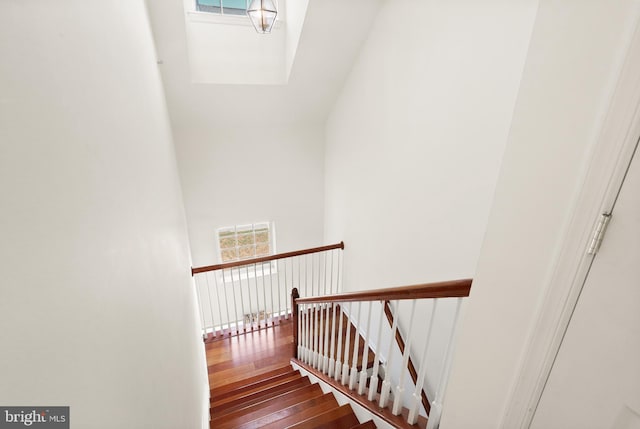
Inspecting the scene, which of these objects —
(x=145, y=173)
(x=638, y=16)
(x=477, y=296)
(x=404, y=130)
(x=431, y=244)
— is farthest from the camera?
(x=404, y=130)

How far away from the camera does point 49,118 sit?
49 centimetres

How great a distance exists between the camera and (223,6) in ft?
9.11

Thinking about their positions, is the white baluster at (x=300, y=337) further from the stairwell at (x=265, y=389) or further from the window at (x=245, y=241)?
the window at (x=245, y=241)

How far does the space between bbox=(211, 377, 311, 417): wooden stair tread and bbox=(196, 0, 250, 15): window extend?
143 inches

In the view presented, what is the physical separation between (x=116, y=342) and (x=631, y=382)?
106 cm

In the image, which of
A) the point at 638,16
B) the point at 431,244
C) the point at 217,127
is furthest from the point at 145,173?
the point at 217,127

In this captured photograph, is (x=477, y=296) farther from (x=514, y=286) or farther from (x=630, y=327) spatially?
(x=630, y=327)

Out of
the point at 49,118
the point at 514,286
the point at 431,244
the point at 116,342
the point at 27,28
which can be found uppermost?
the point at 27,28

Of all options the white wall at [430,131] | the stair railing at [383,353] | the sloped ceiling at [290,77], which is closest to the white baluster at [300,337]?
the stair railing at [383,353]

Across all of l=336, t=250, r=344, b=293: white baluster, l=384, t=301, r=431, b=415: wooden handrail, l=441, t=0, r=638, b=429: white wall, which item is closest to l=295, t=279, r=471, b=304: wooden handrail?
l=441, t=0, r=638, b=429: white wall

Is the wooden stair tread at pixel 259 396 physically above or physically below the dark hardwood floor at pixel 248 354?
above

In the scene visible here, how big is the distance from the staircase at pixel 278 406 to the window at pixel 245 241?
72.8 inches

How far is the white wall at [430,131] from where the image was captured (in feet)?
4.96

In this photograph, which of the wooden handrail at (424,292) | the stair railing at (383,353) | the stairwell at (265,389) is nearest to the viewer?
the wooden handrail at (424,292)
